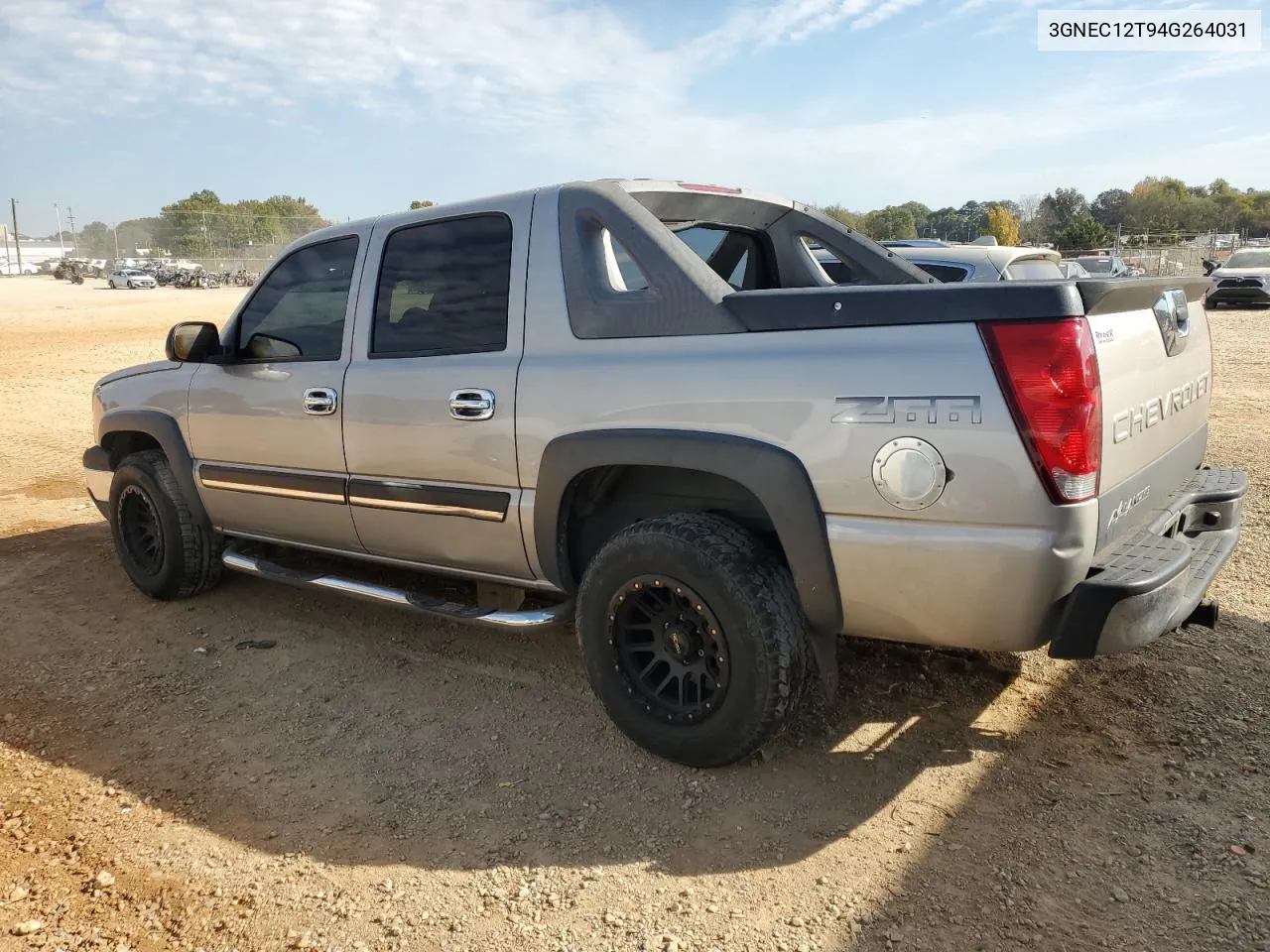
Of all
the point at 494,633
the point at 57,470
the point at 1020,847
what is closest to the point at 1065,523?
the point at 1020,847

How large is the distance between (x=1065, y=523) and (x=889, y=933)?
1130 mm

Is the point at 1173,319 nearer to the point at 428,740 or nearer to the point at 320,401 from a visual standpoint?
the point at 428,740

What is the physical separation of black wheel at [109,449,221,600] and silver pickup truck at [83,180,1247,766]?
0.32 metres

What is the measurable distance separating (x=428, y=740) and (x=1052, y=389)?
2418 mm

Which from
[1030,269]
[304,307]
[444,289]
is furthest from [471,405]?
[1030,269]

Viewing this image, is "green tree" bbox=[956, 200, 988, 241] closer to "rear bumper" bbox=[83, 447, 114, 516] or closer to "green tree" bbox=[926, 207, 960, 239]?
"green tree" bbox=[926, 207, 960, 239]

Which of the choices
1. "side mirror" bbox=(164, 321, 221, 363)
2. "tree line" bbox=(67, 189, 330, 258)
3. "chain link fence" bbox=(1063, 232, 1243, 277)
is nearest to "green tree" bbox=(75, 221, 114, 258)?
"tree line" bbox=(67, 189, 330, 258)

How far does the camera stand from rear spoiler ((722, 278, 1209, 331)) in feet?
8.38

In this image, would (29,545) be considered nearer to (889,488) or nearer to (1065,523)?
(889,488)

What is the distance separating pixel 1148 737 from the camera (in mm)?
3357

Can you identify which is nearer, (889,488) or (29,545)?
(889,488)

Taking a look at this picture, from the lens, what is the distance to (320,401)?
163 inches

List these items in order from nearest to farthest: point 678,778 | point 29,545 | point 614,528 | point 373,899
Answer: point 373,899
point 678,778
point 614,528
point 29,545

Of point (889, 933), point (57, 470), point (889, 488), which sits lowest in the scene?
point (889, 933)
